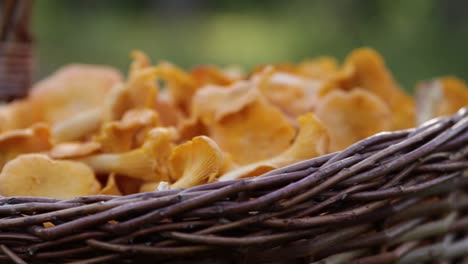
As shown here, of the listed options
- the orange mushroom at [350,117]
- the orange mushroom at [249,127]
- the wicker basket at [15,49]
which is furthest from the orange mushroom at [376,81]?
the wicker basket at [15,49]

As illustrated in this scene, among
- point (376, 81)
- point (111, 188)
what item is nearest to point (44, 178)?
point (111, 188)

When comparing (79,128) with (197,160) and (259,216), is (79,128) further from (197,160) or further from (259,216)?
(259,216)

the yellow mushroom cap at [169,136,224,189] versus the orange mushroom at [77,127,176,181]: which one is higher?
the orange mushroom at [77,127,176,181]

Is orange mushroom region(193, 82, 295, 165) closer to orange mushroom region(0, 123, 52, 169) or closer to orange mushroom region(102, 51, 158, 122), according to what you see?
orange mushroom region(102, 51, 158, 122)

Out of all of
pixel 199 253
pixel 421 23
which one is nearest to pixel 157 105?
pixel 199 253

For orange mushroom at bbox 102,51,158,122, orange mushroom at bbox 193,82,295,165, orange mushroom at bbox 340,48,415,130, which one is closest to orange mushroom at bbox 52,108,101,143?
orange mushroom at bbox 102,51,158,122

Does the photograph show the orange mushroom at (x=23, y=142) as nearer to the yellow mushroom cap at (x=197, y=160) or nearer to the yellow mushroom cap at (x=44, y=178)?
the yellow mushroom cap at (x=44, y=178)

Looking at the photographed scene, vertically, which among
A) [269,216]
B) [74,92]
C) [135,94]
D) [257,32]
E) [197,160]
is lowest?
[269,216]
